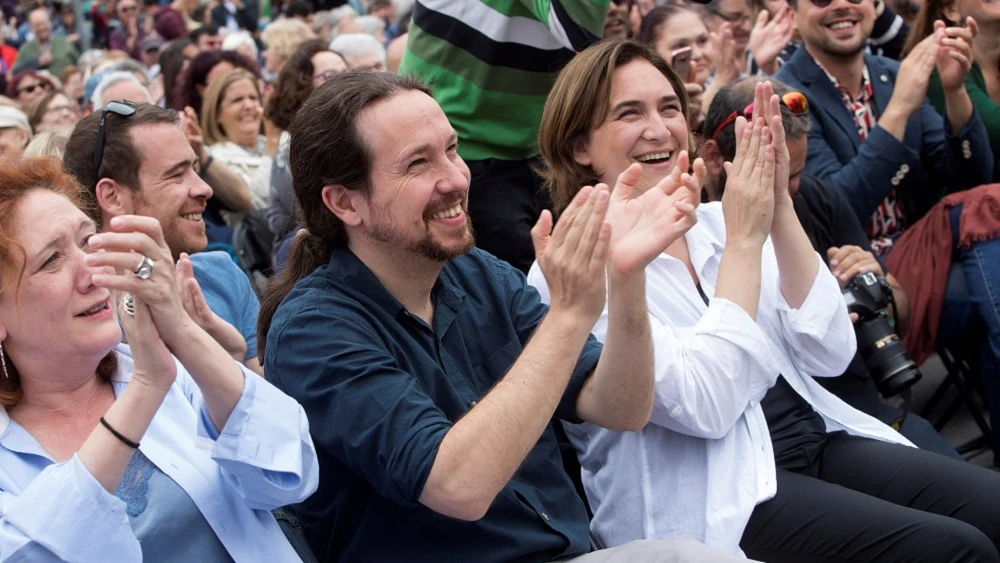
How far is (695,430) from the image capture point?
2609 millimetres

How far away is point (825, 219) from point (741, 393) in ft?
4.47

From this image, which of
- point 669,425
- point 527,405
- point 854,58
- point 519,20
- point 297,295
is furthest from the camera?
point 854,58

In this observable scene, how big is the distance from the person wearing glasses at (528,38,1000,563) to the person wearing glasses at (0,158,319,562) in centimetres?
92

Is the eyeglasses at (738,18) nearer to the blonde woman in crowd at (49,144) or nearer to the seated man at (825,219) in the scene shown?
the seated man at (825,219)

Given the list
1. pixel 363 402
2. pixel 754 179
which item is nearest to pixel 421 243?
pixel 363 402

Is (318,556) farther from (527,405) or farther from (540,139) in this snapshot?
(540,139)

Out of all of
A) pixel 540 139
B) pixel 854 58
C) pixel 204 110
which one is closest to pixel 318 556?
pixel 540 139

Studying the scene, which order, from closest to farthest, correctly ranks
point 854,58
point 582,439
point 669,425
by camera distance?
point 669,425, point 582,439, point 854,58

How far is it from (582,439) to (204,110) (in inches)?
158

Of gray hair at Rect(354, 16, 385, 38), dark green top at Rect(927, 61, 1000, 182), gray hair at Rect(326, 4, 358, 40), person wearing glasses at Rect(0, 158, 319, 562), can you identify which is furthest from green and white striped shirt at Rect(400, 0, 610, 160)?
gray hair at Rect(326, 4, 358, 40)

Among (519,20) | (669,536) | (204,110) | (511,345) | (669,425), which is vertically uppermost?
(519,20)

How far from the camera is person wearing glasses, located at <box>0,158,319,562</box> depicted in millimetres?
1897

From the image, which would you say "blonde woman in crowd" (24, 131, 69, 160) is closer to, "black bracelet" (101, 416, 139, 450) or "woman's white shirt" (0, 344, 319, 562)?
"woman's white shirt" (0, 344, 319, 562)

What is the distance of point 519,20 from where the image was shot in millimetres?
3463
